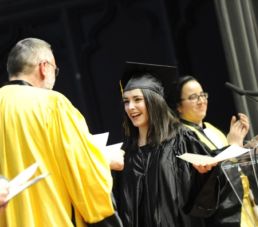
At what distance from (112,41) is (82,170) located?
2.90m

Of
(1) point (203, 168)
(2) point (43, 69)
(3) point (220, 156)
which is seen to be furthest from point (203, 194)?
(2) point (43, 69)

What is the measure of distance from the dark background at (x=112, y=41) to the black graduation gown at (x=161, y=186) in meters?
1.74

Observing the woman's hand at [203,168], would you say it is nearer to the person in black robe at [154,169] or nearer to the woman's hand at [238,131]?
the person in black robe at [154,169]

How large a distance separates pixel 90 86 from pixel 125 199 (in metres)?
2.06

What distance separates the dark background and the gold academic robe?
99.8 inches

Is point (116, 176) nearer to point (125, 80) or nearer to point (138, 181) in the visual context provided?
point (138, 181)

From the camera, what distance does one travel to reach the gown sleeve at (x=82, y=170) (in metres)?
3.28

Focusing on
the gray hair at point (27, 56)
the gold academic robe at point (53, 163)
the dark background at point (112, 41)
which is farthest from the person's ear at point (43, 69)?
the dark background at point (112, 41)

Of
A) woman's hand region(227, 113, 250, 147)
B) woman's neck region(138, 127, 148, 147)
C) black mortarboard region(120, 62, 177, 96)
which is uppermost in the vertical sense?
black mortarboard region(120, 62, 177, 96)

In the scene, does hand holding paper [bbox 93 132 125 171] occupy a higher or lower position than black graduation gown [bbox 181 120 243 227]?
higher

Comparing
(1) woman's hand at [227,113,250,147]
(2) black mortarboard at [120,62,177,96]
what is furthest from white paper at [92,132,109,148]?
(1) woman's hand at [227,113,250,147]

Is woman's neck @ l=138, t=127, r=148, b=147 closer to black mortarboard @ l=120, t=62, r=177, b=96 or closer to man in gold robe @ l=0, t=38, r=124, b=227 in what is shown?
black mortarboard @ l=120, t=62, r=177, b=96

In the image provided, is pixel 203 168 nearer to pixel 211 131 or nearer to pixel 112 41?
pixel 211 131

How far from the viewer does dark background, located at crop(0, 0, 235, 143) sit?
581 cm
